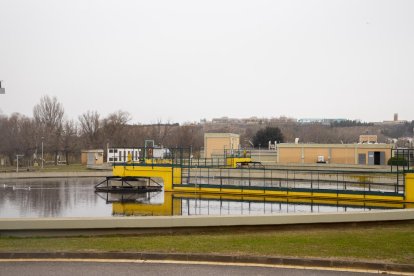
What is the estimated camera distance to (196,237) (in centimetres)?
1141

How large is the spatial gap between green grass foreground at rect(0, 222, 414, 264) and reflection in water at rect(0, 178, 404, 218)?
318 inches

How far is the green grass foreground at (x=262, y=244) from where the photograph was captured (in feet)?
30.7

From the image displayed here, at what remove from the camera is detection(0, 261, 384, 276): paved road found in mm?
8125

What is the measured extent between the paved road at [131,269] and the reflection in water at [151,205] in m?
11.5

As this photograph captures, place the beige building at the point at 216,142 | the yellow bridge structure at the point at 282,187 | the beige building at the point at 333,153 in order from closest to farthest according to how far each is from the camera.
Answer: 1. the yellow bridge structure at the point at 282,187
2. the beige building at the point at 333,153
3. the beige building at the point at 216,142

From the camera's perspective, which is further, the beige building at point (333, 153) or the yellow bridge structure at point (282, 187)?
the beige building at point (333, 153)

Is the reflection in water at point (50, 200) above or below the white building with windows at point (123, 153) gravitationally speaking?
below

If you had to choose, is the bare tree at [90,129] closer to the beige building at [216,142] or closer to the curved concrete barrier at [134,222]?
the beige building at [216,142]

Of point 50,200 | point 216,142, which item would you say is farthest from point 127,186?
point 216,142

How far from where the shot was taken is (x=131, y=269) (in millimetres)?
8375

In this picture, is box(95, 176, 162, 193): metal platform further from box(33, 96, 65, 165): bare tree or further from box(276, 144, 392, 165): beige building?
box(33, 96, 65, 165): bare tree

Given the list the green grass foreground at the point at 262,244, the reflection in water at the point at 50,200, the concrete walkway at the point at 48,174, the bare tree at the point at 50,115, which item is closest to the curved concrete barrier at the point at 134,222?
the green grass foreground at the point at 262,244

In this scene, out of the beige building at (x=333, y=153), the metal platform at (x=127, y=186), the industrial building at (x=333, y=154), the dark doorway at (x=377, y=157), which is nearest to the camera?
the metal platform at (x=127, y=186)

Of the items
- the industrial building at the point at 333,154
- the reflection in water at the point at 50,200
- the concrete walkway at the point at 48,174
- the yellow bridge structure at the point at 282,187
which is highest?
the industrial building at the point at 333,154
